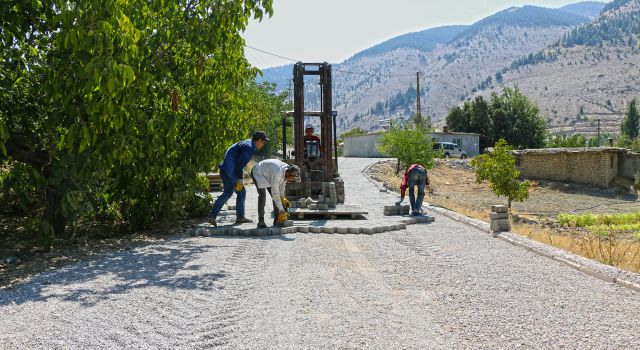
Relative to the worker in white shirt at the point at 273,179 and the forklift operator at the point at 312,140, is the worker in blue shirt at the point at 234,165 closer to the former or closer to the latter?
the worker in white shirt at the point at 273,179

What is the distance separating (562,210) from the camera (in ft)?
80.0

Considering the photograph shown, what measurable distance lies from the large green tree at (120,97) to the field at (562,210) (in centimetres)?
662

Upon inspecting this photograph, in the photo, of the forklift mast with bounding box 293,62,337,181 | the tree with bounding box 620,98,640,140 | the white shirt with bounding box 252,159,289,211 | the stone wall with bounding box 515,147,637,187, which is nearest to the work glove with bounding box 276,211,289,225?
the white shirt with bounding box 252,159,289,211

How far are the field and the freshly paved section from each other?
9.23 ft

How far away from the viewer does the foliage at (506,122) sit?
55531 millimetres

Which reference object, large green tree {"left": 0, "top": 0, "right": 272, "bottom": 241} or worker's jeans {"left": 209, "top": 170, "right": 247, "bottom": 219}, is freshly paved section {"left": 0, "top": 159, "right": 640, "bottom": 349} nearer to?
large green tree {"left": 0, "top": 0, "right": 272, "bottom": 241}

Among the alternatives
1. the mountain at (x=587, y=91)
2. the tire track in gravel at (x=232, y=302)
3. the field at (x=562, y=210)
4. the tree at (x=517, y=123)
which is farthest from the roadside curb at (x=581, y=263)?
the mountain at (x=587, y=91)

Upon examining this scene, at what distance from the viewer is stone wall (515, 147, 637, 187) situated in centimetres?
3316

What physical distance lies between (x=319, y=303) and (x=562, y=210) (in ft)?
71.0

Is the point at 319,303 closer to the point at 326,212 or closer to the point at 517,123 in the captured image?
the point at 326,212

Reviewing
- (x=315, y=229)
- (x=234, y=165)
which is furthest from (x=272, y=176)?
(x=315, y=229)

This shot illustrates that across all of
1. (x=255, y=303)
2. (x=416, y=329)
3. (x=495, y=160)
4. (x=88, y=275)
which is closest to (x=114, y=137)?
(x=88, y=275)

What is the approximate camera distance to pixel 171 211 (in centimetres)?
1132

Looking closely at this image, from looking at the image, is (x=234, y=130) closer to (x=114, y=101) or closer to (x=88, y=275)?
(x=114, y=101)
